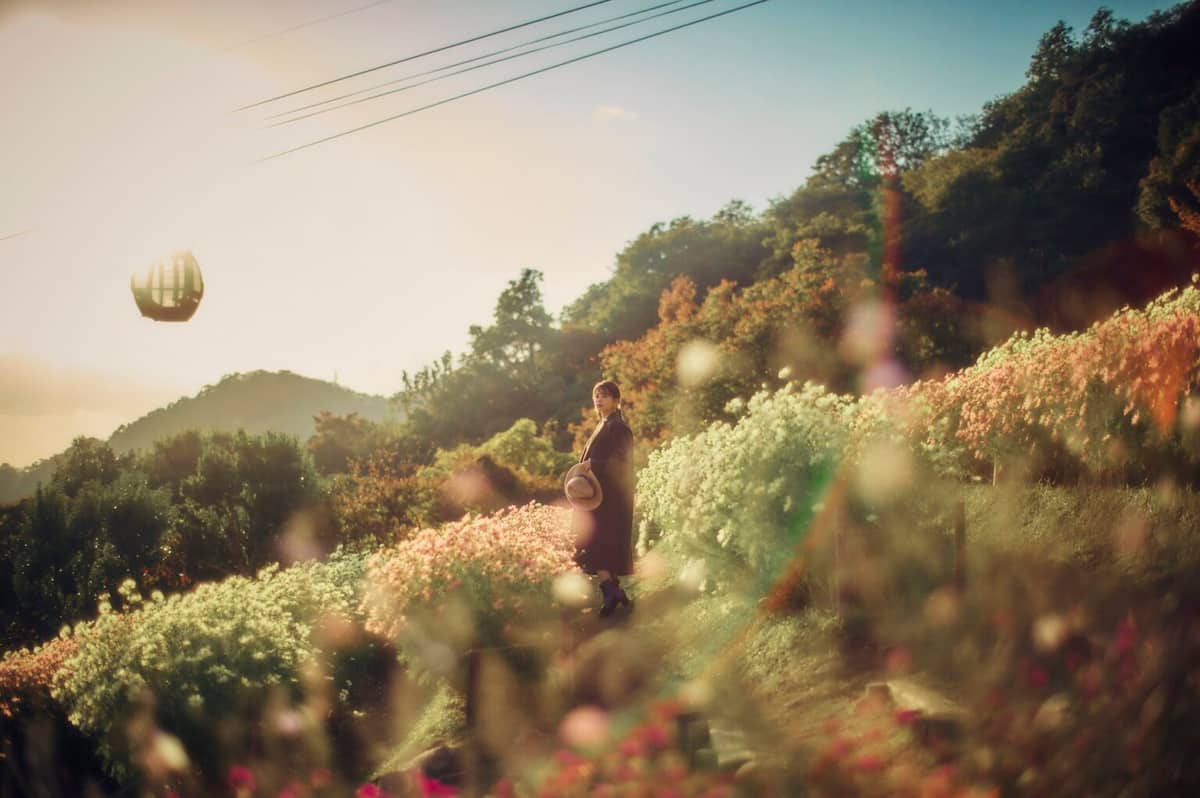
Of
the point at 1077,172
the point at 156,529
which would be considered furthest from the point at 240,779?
the point at 1077,172

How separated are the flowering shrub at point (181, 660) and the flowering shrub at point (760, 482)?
3905 mm

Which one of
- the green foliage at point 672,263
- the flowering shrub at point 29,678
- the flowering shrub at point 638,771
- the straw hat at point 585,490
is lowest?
the flowering shrub at point 638,771

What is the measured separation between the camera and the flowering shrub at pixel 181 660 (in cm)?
586

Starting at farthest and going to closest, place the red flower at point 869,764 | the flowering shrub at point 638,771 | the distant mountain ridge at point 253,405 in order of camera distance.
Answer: the distant mountain ridge at point 253,405, the flowering shrub at point 638,771, the red flower at point 869,764

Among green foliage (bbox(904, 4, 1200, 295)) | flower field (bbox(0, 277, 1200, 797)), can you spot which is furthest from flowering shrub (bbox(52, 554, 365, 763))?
green foliage (bbox(904, 4, 1200, 295))

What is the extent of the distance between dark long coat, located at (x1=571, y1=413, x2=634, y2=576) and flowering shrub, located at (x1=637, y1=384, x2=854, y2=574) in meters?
0.75

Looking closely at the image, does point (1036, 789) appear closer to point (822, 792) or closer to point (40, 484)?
point (822, 792)

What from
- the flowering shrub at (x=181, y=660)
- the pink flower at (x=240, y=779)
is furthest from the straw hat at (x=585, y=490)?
the pink flower at (x=240, y=779)

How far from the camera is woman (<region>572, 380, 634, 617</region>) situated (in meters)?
7.45

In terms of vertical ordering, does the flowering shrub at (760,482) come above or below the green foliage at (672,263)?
below

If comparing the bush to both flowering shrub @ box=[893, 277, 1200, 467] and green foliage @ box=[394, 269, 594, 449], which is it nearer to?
flowering shrub @ box=[893, 277, 1200, 467]

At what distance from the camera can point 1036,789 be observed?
2965 mm

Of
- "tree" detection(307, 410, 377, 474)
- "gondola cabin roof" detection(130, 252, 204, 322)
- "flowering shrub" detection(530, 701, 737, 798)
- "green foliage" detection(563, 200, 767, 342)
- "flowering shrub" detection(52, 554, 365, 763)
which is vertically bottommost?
"flowering shrub" detection(530, 701, 737, 798)

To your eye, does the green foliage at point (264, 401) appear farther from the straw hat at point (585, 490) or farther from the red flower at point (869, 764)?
the red flower at point (869, 764)
